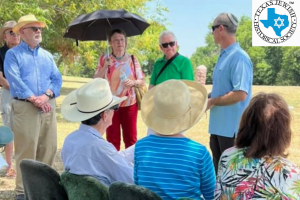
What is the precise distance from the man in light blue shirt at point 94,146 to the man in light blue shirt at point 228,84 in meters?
1.34

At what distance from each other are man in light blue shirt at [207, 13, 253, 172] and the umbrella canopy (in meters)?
1.92

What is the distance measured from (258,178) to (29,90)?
317cm

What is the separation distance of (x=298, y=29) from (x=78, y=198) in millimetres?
42541

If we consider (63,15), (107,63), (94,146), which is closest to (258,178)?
(94,146)

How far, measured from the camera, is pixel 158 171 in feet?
8.40

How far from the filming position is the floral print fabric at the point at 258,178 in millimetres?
2178

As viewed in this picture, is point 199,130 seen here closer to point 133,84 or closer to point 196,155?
point 133,84

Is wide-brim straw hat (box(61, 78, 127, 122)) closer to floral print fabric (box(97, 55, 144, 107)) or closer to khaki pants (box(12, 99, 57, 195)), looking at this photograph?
khaki pants (box(12, 99, 57, 195))

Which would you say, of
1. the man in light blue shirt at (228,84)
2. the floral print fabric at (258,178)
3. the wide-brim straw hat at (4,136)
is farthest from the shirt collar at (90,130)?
the man in light blue shirt at (228,84)

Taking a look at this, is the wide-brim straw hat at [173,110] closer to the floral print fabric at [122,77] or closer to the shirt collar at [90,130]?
the shirt collar at [90,130]

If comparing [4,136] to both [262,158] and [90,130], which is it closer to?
[90,130]

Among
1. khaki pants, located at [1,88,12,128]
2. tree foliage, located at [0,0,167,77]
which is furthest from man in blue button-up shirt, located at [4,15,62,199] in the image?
tree foliage, located at [0,0,167,77]

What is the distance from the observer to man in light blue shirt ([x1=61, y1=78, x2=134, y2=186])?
110 inches

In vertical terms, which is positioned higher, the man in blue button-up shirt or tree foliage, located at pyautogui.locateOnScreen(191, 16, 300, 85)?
the man in blue button-up shirt
